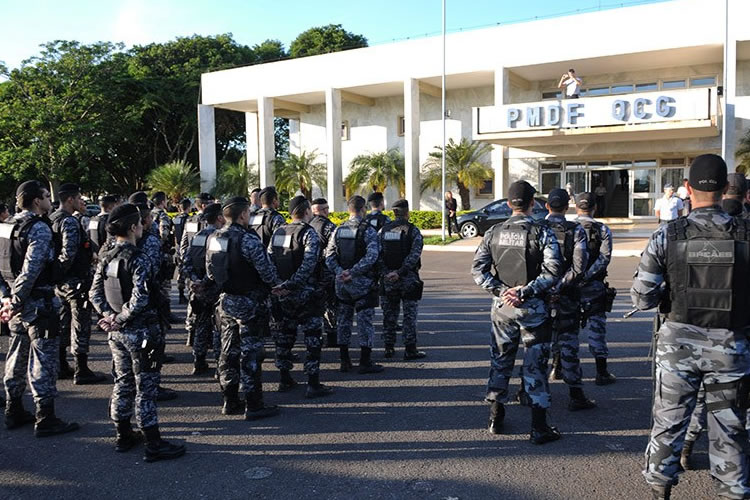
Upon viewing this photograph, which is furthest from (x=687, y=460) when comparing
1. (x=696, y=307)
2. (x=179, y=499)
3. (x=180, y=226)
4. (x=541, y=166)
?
(x=541, y=166)

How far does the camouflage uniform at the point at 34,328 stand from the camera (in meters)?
4.89

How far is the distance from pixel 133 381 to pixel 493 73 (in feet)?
74.5

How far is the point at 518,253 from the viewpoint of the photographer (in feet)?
15.0

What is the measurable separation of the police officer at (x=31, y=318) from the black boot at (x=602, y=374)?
4905 millimetres

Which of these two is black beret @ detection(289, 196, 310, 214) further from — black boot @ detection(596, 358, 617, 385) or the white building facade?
the white building facade

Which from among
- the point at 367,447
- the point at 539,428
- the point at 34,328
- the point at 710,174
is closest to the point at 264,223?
the point at 34,328

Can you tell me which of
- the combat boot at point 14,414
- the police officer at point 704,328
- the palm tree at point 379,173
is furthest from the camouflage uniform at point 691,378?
the palm tree at point 379,173

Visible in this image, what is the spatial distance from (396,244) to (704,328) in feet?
13.1

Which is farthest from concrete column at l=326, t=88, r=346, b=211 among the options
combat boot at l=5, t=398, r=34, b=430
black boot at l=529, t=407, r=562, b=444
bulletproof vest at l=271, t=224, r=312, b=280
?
black boot at l=529, t=407, r=562, b=444

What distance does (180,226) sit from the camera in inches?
405

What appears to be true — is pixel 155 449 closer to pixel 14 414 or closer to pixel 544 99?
pixel 14 414

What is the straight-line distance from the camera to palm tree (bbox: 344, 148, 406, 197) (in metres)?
27.0

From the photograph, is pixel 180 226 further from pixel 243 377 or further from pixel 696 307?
pixel 696 307

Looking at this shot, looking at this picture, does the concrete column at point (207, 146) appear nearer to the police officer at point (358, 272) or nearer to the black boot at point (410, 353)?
the police officer at point (358, 272)
